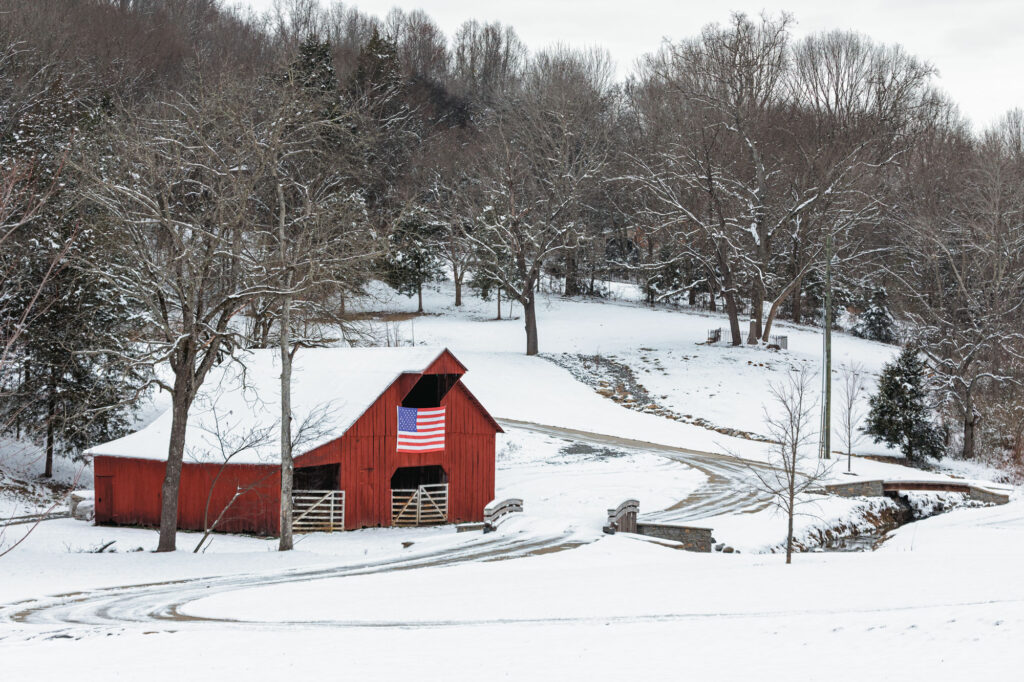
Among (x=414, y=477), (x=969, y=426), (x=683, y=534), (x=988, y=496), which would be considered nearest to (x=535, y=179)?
(x=969, y=426)

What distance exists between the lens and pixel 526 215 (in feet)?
174

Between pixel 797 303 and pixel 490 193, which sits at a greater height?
pixel 490 193

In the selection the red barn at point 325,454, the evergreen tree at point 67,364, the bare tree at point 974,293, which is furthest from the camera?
the bare tree at point 974,293

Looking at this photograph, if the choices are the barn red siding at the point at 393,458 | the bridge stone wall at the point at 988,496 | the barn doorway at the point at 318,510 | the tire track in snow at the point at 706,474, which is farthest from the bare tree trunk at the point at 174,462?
the bridge stone wall at the point at 988,496

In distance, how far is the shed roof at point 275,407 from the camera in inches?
1067

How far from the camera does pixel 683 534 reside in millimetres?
24562

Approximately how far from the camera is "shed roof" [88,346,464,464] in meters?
27.1

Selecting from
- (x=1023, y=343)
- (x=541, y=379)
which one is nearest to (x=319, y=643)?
(x=541, y=379)

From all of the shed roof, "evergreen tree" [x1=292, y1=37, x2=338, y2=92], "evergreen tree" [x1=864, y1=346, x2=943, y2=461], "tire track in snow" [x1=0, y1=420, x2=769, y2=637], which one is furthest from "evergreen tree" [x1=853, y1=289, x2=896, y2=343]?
the shed roof

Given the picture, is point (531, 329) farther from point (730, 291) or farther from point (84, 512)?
point (84, 512)

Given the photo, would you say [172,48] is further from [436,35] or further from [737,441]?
[737,441]

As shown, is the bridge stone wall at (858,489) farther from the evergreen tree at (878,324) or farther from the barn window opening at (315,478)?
the evergreen tree at (878,324)

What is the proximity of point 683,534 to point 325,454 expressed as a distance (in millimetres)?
10667

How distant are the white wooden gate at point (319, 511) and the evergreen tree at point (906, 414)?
25.0m
